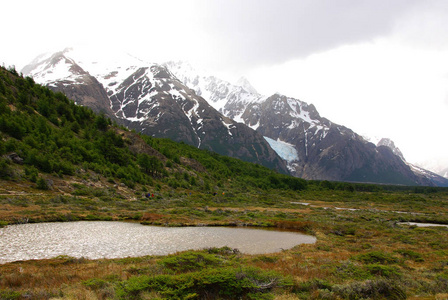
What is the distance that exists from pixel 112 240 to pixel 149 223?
1205cm

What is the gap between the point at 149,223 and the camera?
1462 inches

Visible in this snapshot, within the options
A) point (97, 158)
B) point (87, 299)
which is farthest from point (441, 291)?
point (97, 158)

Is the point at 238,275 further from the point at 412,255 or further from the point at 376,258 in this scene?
the point at 412,255

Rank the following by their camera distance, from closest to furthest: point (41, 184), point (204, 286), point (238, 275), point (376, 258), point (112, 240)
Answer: point (204, 286)
point (238, 275)
point (376, 258)
point (112, 240)
point (41, 184)

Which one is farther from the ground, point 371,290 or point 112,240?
point 371,290

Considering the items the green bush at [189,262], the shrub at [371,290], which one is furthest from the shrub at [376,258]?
the green bush at [189,262]

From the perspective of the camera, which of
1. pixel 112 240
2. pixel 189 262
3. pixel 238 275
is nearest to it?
pixel 238 275

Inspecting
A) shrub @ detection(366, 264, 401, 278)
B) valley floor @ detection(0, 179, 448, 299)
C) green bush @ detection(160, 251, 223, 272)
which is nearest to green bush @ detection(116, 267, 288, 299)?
valley floor @ detection(0, 179, 448, 299)

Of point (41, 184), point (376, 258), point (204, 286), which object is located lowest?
point (376, 258)

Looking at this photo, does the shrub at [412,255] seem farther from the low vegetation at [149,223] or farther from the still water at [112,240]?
the still water at [112,240]

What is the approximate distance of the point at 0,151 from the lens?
46906mm

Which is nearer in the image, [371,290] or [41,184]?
[371,290]

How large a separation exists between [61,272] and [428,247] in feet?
121

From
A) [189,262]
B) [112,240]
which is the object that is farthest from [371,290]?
[112,240]
